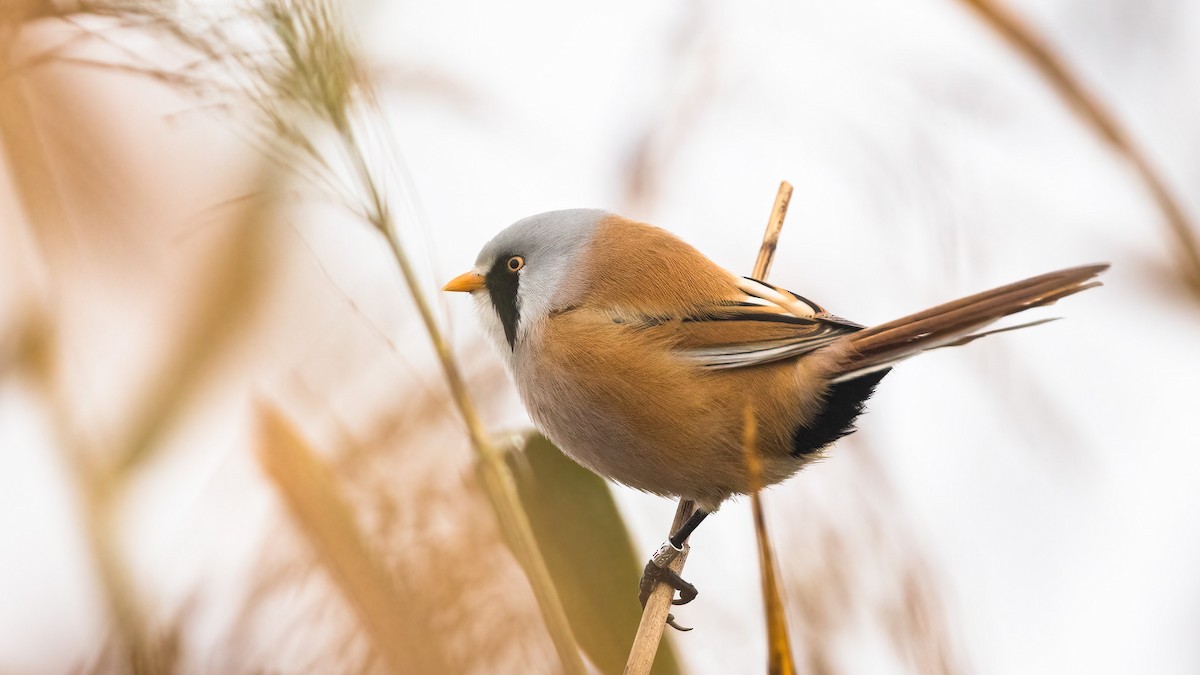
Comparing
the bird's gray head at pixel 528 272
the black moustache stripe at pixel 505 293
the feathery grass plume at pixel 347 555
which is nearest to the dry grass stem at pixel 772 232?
the bird's gray head at pixel 528 272

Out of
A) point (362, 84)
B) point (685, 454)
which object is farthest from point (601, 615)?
point (362, 84)

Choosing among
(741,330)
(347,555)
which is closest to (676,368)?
(741,330)

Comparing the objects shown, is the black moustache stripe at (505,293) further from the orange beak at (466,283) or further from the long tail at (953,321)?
the long tail at (953,321)

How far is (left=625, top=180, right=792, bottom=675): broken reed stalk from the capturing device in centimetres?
89

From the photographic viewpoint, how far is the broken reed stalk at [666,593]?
35.0 inches

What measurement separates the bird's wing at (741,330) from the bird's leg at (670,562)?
258 millimetres

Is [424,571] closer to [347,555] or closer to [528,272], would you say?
[347,555]

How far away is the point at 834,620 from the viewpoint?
0.99 meters

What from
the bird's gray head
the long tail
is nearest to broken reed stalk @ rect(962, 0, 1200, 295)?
the long tail

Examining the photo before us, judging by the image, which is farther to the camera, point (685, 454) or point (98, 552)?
point (685, 454)

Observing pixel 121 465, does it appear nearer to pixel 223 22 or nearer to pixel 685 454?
pixel 223 22

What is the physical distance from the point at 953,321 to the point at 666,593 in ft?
1.43

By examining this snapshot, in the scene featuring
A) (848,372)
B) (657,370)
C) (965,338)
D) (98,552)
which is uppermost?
(965,338)

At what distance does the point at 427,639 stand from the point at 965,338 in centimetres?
64
